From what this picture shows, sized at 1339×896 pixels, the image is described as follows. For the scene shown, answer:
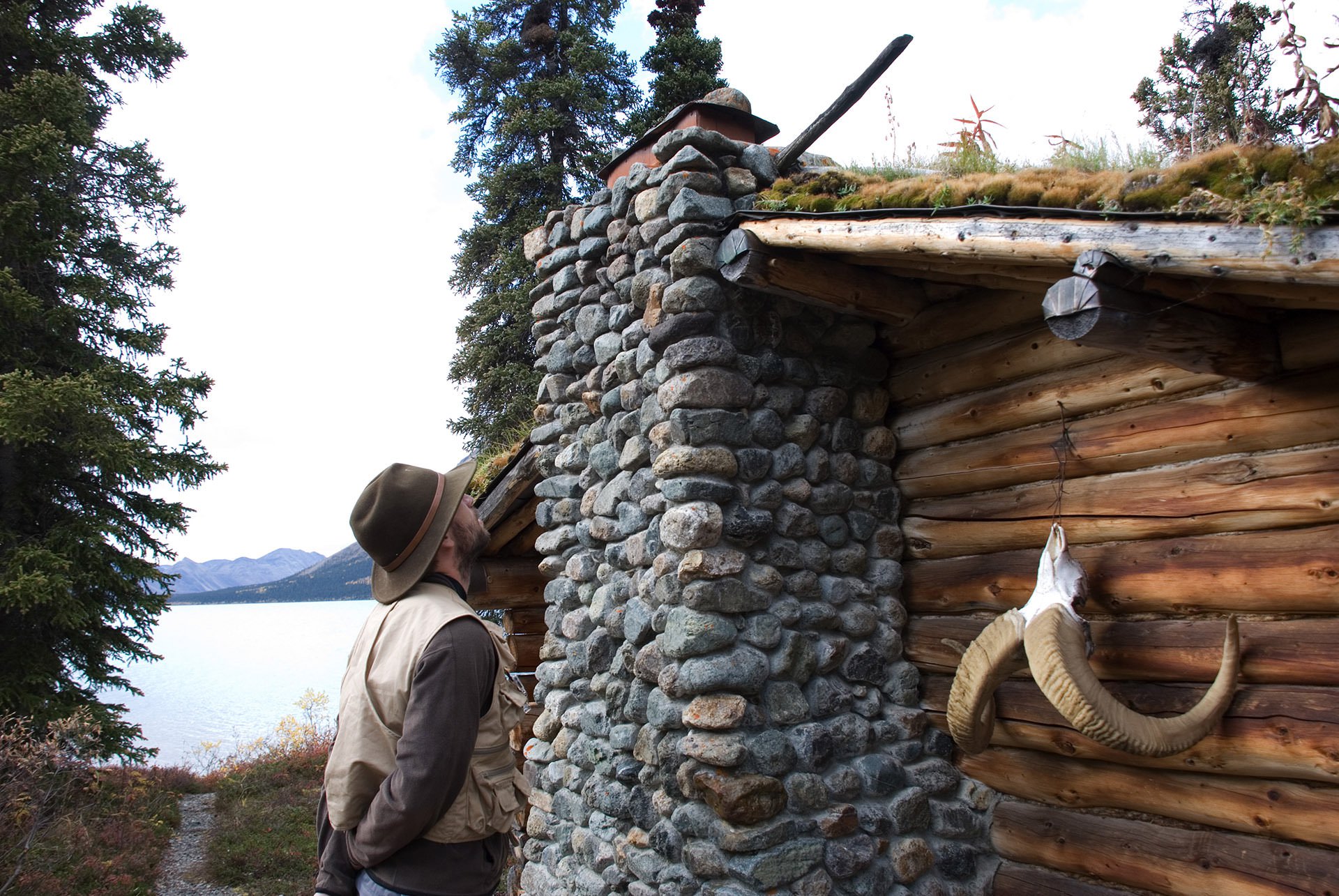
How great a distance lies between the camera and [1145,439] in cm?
337

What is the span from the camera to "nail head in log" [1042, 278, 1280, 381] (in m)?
2.59

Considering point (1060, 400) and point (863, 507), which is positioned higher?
point (1060, 400)

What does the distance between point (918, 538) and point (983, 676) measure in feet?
3.30

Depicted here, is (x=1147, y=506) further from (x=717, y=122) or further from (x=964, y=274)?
(x=717, y=122)

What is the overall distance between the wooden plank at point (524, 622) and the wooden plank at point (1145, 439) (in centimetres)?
393

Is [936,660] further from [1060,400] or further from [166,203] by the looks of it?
[166,203]

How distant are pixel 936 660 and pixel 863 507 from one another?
0.81 metres

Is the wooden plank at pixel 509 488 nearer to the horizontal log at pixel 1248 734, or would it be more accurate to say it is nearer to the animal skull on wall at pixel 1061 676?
the animal skull on wall at pixel 1061 676

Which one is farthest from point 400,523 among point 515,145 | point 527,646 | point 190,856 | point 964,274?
point 515,145

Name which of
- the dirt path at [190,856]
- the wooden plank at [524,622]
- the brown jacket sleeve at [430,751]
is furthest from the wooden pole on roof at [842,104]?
the dirt path at [190,856]

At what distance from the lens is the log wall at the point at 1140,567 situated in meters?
2.89

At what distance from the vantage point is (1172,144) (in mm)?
3391

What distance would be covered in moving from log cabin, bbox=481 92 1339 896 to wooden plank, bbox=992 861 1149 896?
0.01 m

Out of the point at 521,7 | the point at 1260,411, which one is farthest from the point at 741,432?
the point at 521,7
